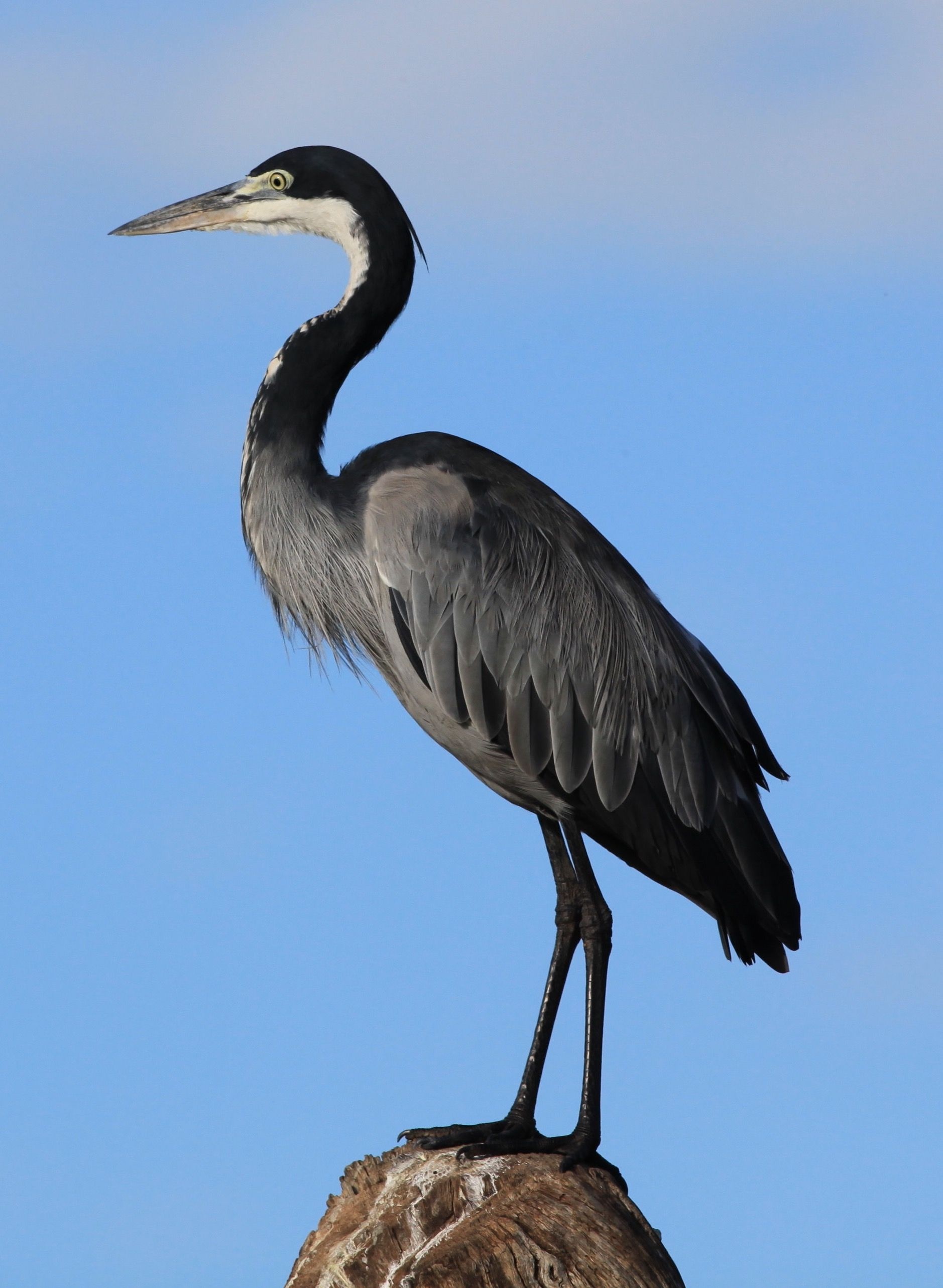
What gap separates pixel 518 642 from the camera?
698cm

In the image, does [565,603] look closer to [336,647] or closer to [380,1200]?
[336,647]

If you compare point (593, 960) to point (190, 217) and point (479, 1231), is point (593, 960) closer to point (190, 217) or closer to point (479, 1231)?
point (479, 1231)

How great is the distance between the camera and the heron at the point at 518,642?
6848mm

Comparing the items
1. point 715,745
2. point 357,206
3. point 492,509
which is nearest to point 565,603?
point 492,509

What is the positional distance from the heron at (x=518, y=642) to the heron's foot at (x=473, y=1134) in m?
0.02

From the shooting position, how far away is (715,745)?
23.9 feet

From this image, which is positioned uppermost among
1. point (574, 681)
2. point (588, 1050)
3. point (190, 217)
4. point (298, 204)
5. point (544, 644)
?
point (190, 217)

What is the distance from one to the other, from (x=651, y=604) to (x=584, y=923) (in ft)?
5.16

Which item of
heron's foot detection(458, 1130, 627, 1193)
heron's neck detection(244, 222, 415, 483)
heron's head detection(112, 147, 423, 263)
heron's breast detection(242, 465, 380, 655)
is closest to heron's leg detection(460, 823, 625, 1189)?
heron's foot detection(458, 1130, 627, 1193)

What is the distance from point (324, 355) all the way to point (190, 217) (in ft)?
4.25

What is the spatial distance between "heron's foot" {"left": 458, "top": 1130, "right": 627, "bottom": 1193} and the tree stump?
4 centimetres

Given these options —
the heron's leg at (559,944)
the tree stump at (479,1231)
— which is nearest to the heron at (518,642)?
the heron's leg at (559,944)

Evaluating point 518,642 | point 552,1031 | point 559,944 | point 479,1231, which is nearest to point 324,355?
point 518,642

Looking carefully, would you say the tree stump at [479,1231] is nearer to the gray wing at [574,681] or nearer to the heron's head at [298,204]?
the gray wing at [574,681]
